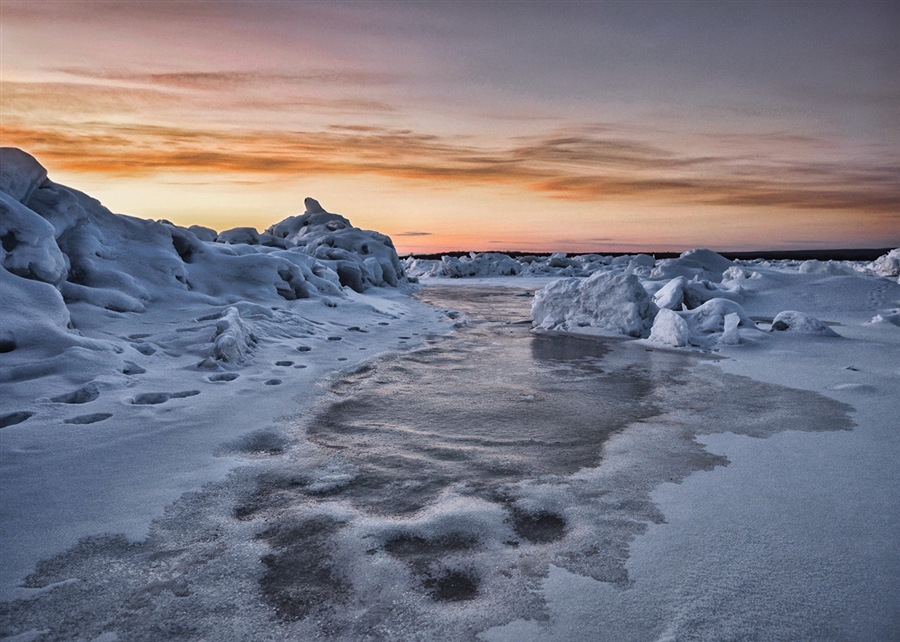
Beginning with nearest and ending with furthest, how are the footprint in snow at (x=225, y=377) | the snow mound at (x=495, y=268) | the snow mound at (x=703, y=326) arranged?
the footprint in snow at (x=225, y=377)
the snow mound at (x=703, y=326)
the snow mound at (x=495, y=268)

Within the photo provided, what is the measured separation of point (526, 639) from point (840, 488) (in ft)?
7.33

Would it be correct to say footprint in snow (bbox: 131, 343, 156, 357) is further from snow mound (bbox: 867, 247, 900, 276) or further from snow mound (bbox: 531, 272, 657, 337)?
snow mound (bbox: 867, 247, 900, 276)

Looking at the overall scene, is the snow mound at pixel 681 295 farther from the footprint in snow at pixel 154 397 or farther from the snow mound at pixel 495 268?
the snow mound at pixel 495 268

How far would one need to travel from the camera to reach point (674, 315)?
26.5 feet

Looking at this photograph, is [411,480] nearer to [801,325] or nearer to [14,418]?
[14,418]

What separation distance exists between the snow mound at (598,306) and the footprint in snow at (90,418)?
764 centimetres

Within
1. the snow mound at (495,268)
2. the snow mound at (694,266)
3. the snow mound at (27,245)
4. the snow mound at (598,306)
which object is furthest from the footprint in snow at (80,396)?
the snow mound at (495,268)

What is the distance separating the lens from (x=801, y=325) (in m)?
8.12

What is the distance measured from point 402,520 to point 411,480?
1.55 ft

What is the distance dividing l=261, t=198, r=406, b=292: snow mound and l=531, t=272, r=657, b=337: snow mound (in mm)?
8450

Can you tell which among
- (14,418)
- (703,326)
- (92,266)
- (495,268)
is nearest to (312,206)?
(495,268)

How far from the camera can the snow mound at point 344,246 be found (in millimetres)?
17578

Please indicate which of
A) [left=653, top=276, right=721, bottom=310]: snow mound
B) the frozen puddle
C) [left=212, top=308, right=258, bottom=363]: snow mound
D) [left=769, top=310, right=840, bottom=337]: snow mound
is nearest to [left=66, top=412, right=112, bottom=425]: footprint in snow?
the frozen puddle

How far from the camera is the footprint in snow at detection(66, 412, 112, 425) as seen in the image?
141 inches
